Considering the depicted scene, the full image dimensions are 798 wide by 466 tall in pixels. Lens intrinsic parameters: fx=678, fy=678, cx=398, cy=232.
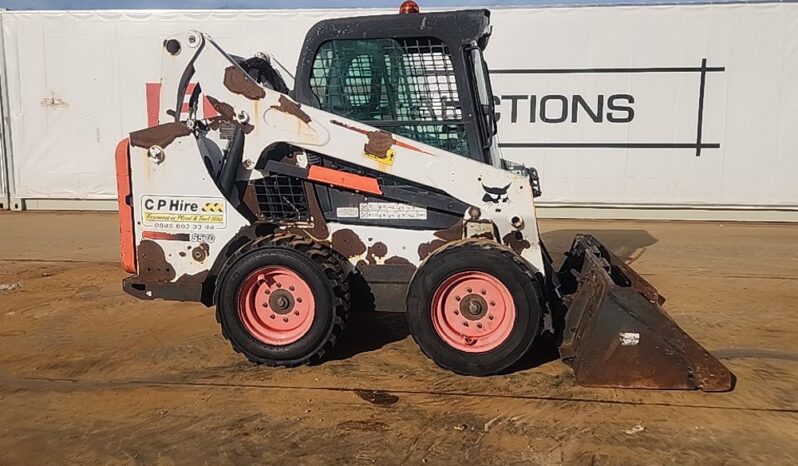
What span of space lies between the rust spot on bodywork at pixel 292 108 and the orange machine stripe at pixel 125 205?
3.97 feet

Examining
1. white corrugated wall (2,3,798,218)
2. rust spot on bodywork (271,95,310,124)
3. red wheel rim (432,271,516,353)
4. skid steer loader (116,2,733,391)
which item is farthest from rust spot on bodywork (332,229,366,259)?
white corrugated wall (2,3,798,218)

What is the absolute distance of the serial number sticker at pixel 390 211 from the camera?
4.70 m

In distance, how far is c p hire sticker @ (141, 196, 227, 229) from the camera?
4730mm

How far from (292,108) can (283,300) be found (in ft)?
4.21

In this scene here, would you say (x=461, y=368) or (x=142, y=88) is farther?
(x=142, y=88)

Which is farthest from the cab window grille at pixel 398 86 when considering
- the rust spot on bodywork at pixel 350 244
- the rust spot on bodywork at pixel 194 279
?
A: the rust spot on bodywork at pixel 194 279

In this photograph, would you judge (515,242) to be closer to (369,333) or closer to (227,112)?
(369,333)

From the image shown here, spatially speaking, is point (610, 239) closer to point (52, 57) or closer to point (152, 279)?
point (152, 279)

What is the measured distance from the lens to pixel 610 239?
9.96 metres

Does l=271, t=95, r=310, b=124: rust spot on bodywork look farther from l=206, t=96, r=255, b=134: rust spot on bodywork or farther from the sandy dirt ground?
the sandy dirt ground

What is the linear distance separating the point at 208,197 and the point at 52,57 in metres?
9.36

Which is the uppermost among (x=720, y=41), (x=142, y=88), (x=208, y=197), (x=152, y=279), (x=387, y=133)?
(x=720, y=41)

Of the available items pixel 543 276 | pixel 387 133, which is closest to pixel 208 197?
pixel 387 133

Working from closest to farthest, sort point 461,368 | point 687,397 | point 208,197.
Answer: point 687,397
point 461,368
point 208,197
